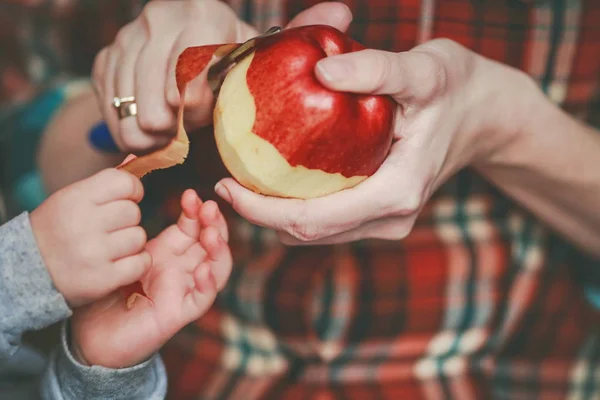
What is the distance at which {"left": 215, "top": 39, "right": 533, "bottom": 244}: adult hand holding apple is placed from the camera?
1.17ft

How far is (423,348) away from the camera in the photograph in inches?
25.0

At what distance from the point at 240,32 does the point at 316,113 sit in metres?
0.16

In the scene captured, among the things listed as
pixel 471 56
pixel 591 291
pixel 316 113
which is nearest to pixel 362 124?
pixel 316 113

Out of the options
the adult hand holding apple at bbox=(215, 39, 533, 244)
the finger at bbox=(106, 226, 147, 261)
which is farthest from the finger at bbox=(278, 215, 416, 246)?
the finger at bbox=(106, 226, 147, 261)

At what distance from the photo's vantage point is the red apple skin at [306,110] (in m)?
0.36

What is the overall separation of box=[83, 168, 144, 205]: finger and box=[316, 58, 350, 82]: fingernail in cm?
15

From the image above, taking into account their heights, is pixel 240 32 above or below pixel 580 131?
above

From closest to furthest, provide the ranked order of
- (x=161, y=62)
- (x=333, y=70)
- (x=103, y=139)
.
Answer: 1. (x=333, y=70)
2. (x=161, y=62)
3. (x=103, y=139)

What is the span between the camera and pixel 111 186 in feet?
1.28

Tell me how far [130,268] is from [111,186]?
5 centimetres

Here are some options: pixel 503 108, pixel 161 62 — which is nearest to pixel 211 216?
pixel 161 62

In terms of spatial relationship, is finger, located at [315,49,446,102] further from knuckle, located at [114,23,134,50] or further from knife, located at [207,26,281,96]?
knuckle, located at [114,23,134,50]

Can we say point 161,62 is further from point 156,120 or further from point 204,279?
point 204,279

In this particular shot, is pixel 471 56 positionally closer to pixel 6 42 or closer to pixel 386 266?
pixel 386 266
